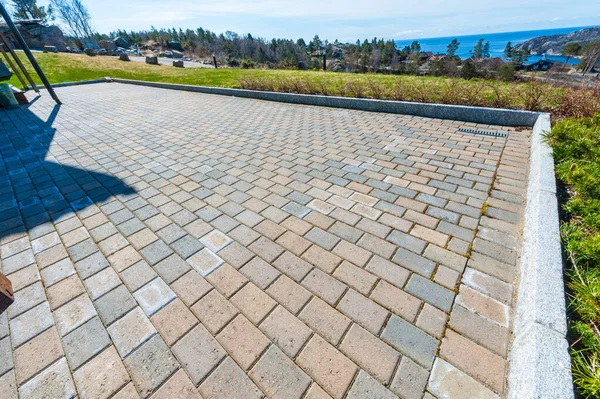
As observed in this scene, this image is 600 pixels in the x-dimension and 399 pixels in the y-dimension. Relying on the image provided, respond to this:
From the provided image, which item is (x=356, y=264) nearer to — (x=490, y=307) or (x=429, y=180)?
(x=490, y=307)

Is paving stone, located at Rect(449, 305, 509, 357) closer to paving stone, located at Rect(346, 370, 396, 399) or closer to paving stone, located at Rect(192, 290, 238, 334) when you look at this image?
paving stone, located at Rect(346, 370, 396, 399)

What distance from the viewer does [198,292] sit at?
225cm

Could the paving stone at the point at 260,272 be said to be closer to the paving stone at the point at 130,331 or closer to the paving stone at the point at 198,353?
the paving stone at the point at 198,353

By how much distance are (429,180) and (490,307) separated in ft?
7.06

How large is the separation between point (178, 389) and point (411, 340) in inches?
62.6

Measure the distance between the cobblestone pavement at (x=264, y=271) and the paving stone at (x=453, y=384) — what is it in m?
0.01

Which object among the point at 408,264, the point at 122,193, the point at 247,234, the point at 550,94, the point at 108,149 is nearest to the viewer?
the point at 408,264

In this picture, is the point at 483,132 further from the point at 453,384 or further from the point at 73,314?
the point at 73,314

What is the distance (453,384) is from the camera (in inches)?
62.8

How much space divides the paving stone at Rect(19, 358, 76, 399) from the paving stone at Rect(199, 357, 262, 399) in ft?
2.73

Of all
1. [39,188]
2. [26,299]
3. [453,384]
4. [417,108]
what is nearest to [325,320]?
[453,384]

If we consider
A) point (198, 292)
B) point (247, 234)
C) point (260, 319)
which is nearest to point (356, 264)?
point (260, 319)

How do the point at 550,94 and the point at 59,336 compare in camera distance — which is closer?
the point at 59,336

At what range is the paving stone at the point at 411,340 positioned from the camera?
5.74 feet
